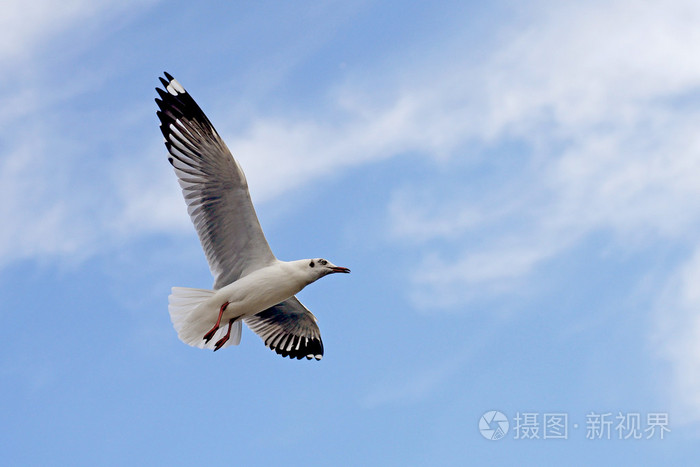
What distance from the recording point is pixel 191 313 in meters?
8.95

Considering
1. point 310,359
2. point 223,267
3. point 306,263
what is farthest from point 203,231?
point 310,359

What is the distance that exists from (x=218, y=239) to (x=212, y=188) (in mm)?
526

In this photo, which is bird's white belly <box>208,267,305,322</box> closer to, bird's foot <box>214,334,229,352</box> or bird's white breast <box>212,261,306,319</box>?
bird's white breast <box>212,261,306,319</box>

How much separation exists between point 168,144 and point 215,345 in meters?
2.06

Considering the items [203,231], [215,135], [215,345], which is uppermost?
[215,135]

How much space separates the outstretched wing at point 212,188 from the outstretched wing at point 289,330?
4.19 feet

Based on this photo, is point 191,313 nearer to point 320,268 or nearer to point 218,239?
point 218,239

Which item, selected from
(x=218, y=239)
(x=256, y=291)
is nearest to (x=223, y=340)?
(x=256, y=291)

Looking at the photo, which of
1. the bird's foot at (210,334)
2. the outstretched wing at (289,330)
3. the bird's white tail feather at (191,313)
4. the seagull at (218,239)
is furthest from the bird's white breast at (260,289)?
the outstretched wing at (289,330)

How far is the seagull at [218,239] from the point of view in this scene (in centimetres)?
867

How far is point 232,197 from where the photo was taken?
8664mm

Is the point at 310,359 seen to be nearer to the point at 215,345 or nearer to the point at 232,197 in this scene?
the point at 215,345

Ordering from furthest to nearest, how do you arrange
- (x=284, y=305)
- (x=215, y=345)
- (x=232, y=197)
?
(x=284, y=305) < (x=215, y=345) < (x=232, y=197)

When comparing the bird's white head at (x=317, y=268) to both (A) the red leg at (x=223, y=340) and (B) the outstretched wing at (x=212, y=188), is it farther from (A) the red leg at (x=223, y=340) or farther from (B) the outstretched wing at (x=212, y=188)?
(A) the red leg at (x=223, y=340)
